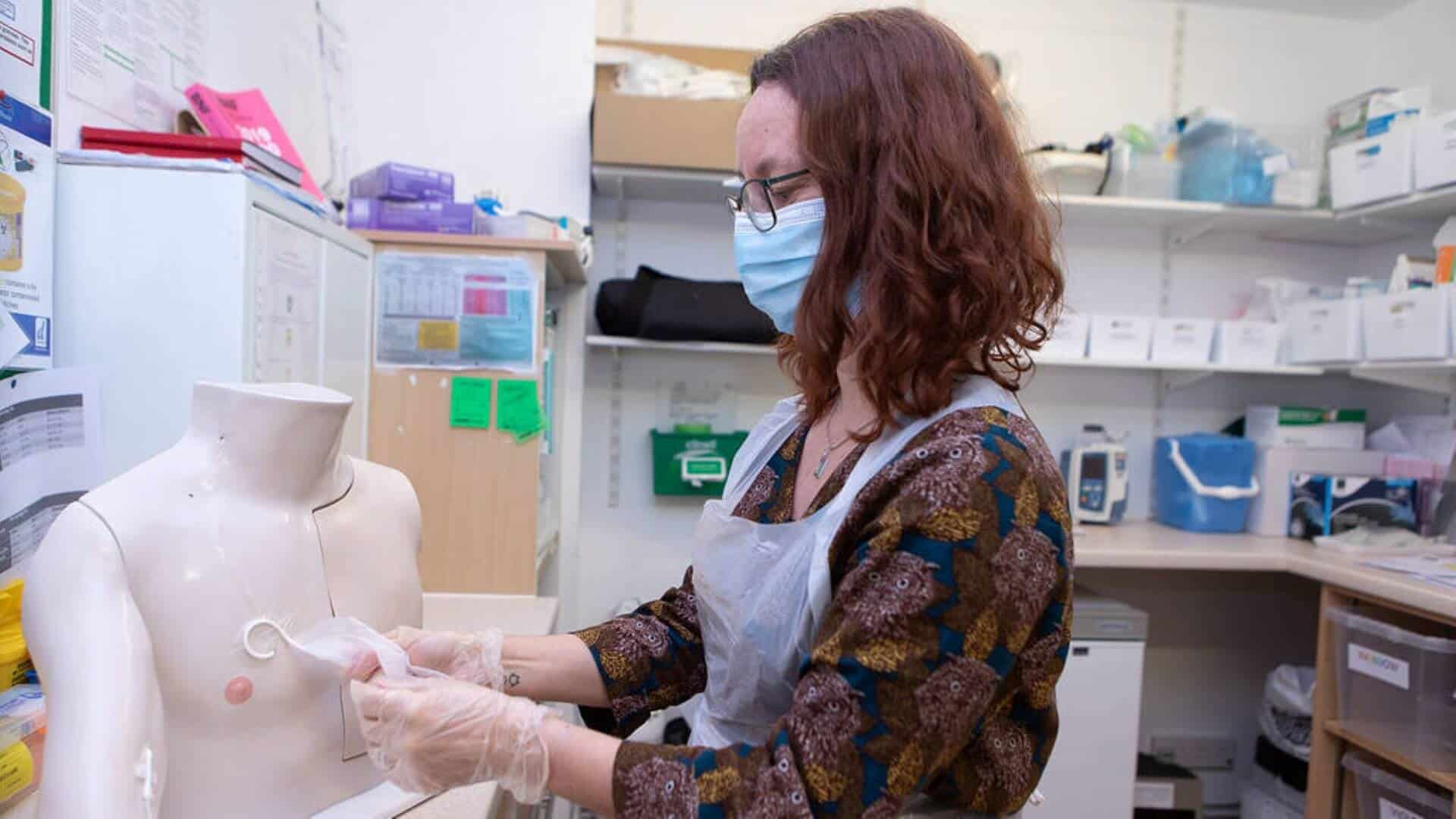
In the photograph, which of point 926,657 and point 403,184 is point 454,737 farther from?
point 403,184

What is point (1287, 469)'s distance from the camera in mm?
2670

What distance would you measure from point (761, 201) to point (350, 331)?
1132mm

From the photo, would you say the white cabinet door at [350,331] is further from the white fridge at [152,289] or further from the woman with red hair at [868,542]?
the woman with red hair at [868,542]

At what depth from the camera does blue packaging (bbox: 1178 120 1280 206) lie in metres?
2.62

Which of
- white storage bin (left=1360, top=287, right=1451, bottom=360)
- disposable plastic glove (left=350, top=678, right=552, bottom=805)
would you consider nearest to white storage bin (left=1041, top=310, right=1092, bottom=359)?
white storage bin (left=1360, top=287, right=1451, bottom=360)

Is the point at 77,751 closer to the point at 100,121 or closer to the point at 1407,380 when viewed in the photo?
the point at 100,121

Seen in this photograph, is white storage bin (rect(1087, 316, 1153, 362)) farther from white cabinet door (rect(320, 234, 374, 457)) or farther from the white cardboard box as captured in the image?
the white cardboard box

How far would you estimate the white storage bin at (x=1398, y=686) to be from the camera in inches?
75.5

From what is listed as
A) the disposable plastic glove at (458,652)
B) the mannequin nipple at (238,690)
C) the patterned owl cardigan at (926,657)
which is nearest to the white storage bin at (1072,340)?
the patterned owl cardigan at (926,657)

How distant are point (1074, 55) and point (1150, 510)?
162 cm


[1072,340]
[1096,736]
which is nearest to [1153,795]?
[1096,736]

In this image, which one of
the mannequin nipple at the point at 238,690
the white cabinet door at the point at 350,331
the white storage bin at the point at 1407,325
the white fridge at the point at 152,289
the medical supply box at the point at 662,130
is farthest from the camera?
the medical supply box at the point at 662,130

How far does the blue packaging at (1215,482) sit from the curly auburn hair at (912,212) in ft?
7.21

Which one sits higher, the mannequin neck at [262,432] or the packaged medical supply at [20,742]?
the mannequin neck at [262,432]
